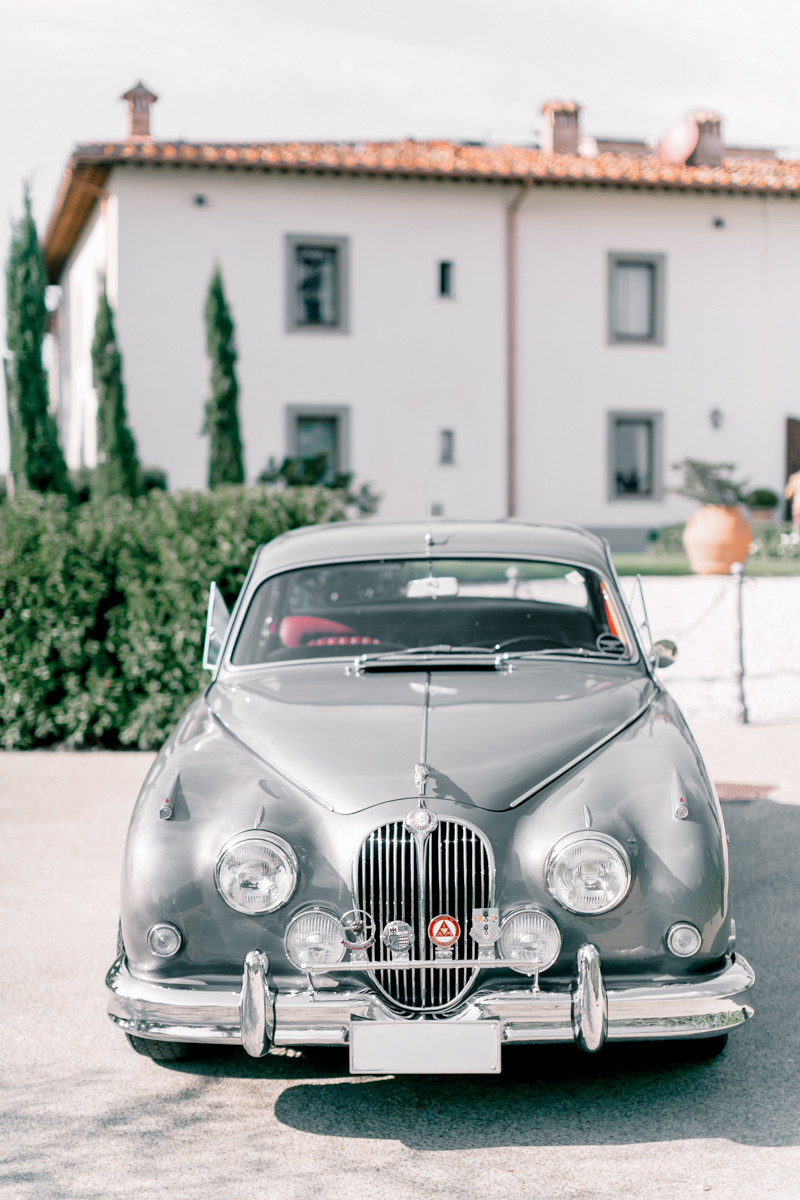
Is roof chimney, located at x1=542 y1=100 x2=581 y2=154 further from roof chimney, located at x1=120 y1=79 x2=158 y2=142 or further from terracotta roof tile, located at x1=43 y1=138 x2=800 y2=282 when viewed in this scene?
roof chimney, located at x1=120 y1=79 x2=158 y2=142

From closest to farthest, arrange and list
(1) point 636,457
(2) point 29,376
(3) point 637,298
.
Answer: (2) point 29,376 → (3) point 637,298 → (1) point 636,457

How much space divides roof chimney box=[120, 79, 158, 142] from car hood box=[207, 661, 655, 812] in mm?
23561

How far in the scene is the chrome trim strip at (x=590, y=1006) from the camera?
292cm

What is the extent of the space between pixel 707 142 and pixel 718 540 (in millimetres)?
13572

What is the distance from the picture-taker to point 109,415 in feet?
65.5

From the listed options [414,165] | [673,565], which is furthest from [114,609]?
[414,165]

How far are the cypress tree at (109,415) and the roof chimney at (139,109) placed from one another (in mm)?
6738

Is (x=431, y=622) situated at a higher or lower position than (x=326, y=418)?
lower

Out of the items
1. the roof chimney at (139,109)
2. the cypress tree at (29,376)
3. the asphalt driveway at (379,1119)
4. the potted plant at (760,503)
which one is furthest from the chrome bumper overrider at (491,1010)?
the roof chimney at (139,109)

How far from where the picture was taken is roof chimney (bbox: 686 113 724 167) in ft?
87.2

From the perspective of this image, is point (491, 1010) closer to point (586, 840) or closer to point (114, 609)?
point (586, 840)

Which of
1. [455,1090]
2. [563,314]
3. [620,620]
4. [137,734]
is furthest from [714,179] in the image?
[455,1090]

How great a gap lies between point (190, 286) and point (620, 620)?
1957 centimetres

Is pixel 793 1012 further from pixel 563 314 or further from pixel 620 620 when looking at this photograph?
pixel 563 314
